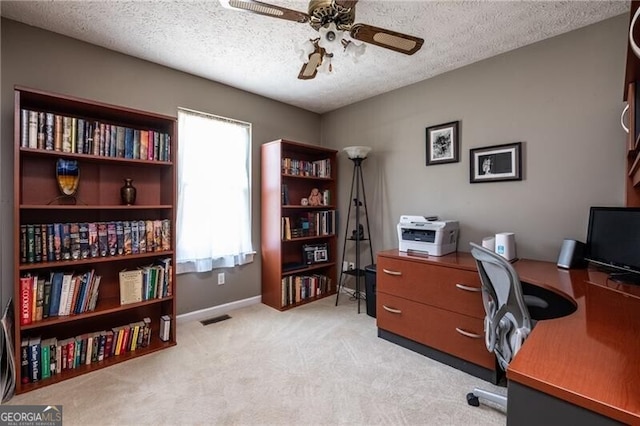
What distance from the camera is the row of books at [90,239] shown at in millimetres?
1889

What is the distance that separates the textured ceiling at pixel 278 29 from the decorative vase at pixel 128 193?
1.10m

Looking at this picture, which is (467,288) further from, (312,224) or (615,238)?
(312,224)

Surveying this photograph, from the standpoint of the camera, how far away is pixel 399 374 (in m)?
2.00

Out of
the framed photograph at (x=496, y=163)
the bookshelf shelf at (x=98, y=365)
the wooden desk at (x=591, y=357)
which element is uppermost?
the framed photograph at (x=496, y=163)

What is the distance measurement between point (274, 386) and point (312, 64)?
2016 mm

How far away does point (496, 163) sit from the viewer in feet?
8.33

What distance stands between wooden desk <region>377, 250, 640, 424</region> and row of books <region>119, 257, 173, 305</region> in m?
2.38

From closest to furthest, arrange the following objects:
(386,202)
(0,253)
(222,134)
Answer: (0,253) < (222,134) < (386,202)

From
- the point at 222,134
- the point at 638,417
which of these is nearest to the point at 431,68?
the point at 222,134

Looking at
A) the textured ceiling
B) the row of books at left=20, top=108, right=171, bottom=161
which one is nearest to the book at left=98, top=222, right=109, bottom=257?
the row of books at left=20, top=108, right=171, bottom=161

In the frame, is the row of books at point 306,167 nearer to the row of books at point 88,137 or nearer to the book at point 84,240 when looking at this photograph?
the row of books at point 88,137

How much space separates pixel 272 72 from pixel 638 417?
3031 mm

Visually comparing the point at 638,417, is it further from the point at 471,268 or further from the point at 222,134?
the point at 222,134

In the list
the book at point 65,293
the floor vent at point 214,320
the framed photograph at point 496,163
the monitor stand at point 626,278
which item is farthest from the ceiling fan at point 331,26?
the floor vent at point 214,320
